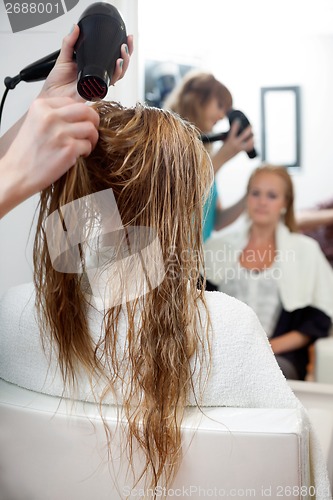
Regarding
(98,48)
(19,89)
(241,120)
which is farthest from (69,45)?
(241,120)

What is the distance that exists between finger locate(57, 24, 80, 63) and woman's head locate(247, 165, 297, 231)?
127cm

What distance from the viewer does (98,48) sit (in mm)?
1022

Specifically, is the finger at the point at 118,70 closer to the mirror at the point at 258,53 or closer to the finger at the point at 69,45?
the finger at the point at 69,45

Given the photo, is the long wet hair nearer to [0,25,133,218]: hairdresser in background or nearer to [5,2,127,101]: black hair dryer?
[5,2,127,101]: black hair dryer

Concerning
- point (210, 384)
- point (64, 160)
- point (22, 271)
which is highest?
point (64, 160)

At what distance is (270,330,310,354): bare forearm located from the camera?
7.36 feet

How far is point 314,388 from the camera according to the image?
87.5 inches

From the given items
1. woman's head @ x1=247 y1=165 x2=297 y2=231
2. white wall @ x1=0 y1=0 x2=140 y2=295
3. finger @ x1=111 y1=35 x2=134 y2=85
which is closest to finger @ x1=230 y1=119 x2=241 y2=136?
woman's head @ x1=247 y1=165 x2=297 y2=231

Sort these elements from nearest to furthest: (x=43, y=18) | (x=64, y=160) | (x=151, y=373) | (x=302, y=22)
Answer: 1. (x=64, y=160)
2. (x=151, y=373)
3. (x=43, y=18)
4. (x=302, y=22)

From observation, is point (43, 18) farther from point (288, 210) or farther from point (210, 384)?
point (210, 384)

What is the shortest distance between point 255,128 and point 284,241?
0.46 meters

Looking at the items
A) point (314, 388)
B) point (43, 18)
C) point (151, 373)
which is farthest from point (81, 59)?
point (314, 388)

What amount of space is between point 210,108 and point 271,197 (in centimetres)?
43

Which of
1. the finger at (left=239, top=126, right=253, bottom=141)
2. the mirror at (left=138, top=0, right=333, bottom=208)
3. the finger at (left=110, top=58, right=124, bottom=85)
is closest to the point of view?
the finger at (left=110, top=58, right=124, bottom=85)
